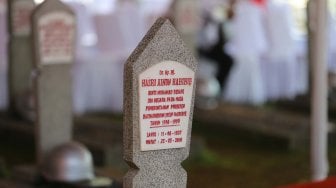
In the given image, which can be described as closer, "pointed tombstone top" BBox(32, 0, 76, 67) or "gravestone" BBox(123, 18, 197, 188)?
"gravestone" BBox(123, 18, 197, 188)

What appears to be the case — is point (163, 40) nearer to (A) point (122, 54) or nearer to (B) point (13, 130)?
(B) point (13, 130)

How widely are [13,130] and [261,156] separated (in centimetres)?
211

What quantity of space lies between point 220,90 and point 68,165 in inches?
169

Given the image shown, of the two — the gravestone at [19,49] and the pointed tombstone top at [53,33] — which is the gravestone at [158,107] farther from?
the gravestone at [19,49]

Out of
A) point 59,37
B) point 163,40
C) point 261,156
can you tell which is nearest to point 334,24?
point 261,156

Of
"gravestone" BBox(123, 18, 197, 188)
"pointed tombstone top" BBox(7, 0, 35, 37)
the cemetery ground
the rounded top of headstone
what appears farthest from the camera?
"pointed tombstone top" BBox(7, 0, 35, 37)

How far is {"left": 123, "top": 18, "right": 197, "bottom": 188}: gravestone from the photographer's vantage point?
316 cm

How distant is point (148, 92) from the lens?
125 inches

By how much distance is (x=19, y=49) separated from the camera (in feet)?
22.5

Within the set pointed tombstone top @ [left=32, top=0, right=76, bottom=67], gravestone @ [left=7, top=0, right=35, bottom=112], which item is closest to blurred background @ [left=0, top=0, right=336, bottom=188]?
gravestone @ [left=7, top=0, right=35, bottom=112]

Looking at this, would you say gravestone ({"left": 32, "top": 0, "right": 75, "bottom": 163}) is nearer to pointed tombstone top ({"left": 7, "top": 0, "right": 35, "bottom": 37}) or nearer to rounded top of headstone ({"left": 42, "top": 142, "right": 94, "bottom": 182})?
rounded top of headstone ({"left": 42, "top": 142, "right": 94, "bottom": 182})

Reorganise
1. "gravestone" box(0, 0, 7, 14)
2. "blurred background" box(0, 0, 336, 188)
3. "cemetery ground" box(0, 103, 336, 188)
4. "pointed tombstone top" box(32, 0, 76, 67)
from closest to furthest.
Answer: "pointed tombstone top" box(32, 0, 76, 67) → "cemetery ground" box(0, 103, 336, 188) → "blurred background" box(0, 0, 336, 188) → "gravestone" box(0, 0, 7, 14)

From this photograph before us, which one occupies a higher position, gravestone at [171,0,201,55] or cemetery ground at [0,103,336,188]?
gravestone at [171,0,201,55]

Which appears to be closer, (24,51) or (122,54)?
(24,51)
